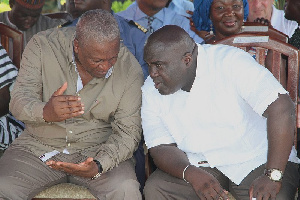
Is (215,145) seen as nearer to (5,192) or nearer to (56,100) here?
(56,100)

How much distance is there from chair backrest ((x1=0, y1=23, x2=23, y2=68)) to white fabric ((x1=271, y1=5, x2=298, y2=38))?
2.08m

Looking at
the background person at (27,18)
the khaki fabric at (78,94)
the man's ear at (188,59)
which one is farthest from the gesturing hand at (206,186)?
the background person at (27,18)

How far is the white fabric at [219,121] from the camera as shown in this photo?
10.5 ft

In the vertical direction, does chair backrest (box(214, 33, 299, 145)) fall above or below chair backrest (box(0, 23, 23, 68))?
above

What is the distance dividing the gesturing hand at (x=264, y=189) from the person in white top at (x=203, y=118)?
15cm

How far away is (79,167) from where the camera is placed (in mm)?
3062

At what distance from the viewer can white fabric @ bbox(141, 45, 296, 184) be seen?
10.5ft

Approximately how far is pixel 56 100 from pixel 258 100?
3.64 feet

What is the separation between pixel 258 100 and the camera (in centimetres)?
304

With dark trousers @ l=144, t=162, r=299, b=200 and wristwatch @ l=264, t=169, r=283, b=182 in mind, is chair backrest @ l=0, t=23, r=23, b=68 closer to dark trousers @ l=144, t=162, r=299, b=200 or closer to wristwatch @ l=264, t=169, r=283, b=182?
dark trousers @ l=144, t=162, r=299, b=200

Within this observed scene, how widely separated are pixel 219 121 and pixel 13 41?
183 centimetres

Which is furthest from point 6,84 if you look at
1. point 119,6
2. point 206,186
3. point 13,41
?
point 119,6

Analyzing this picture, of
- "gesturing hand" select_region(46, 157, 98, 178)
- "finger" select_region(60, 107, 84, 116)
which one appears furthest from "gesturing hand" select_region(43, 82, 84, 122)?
"gesturing hand" select_region(46, 157, 98, 178)

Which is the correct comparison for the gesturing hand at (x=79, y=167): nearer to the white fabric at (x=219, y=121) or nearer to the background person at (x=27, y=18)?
the white fabric at (x=219, y=121)
